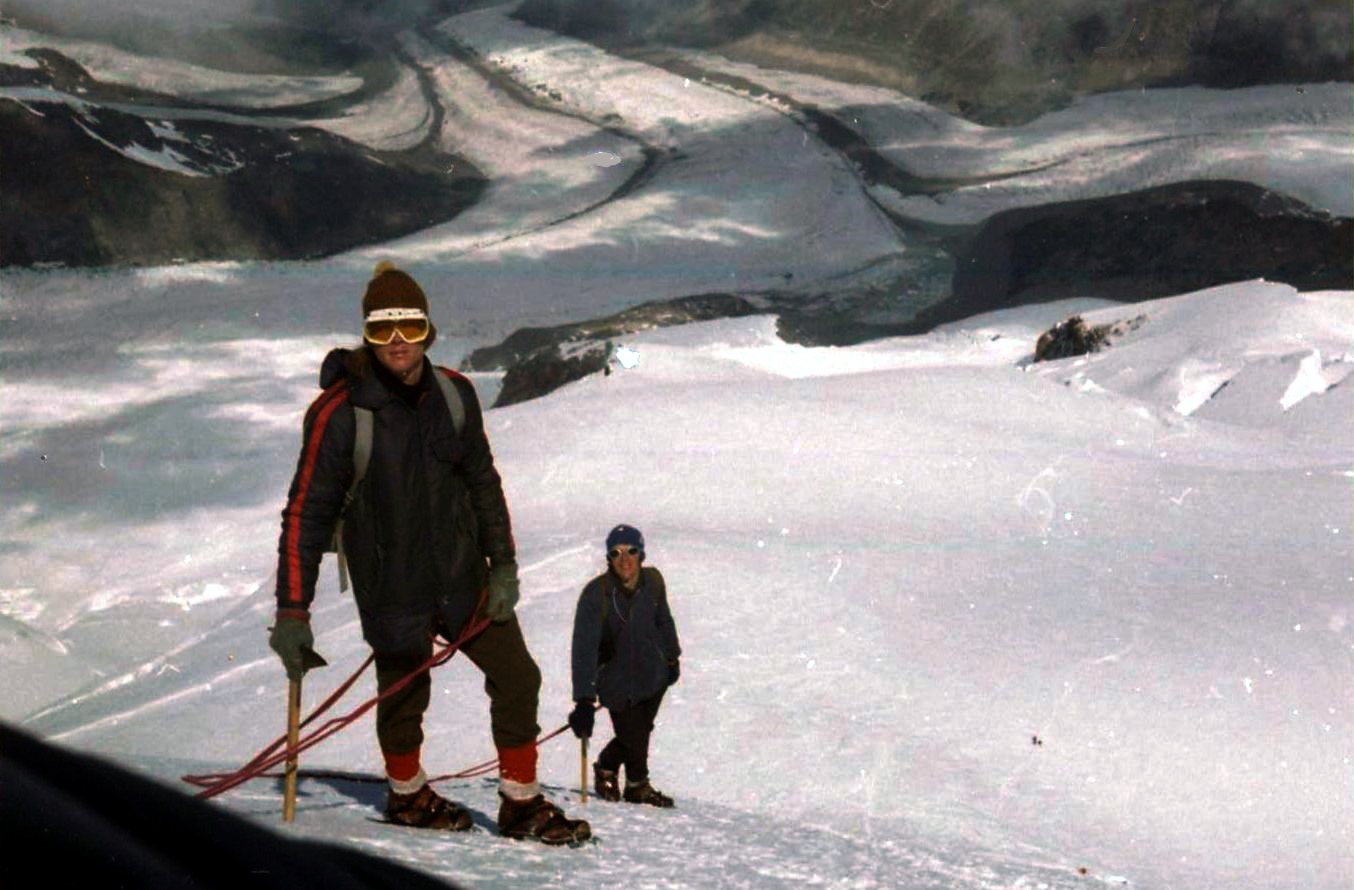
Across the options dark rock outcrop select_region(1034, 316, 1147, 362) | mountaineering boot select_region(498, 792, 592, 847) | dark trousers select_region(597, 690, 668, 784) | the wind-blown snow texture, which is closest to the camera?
mountaineering boot select_region(498, 792, 592, 847)

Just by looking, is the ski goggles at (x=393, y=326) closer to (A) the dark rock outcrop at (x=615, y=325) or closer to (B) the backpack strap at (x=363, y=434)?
(B) the backpack strap at (x=363, y=434)

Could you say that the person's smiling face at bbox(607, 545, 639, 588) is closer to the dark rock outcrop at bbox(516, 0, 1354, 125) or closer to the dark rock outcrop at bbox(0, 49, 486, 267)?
the dark rock outcrop at bbox(0, 49, 486, 267)

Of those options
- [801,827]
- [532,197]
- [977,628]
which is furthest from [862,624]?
[532,197]

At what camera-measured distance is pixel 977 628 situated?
847 cm

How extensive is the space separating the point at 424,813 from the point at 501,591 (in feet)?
2.10

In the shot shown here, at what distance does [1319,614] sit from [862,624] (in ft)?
8.44

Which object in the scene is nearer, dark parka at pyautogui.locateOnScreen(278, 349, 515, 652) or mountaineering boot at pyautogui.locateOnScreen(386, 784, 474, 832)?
dark parka at pyautogui.locateOnScreen(278, 349, 515, 652)

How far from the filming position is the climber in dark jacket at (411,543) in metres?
3.36

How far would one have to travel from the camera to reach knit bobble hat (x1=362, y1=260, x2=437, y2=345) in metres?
3.37

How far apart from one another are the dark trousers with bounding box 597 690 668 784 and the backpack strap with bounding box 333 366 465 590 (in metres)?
1.99

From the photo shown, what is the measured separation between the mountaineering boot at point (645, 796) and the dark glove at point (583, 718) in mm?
491

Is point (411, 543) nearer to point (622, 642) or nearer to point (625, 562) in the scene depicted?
point (625, 562)

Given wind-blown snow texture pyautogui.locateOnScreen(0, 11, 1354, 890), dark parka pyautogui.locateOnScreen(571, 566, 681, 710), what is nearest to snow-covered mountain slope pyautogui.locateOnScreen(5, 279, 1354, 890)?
wind-blown snow texture pyautogui.locateOnScreen(0, 11, 1354, 890)

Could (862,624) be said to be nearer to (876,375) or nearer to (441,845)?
(441,845)
